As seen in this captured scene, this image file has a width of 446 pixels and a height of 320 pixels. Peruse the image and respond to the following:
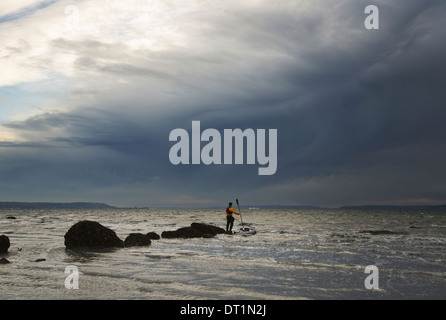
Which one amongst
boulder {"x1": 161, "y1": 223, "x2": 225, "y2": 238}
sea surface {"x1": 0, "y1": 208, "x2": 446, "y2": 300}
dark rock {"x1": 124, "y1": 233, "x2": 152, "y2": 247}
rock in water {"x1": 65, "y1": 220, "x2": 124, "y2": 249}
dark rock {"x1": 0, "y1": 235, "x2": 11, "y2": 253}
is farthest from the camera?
boulder {"x1": 161, "y1": 223, "x2": 225, "y2": 238}

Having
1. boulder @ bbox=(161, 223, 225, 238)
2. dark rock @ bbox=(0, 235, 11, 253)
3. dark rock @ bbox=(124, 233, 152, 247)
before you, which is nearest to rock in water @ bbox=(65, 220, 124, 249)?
dark rock @ bbox=(124, 233, 152, 247)

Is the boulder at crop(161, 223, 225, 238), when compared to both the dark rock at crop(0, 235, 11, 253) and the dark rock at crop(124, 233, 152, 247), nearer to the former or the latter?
the dark rock at crop(124, 233, 152, 247)

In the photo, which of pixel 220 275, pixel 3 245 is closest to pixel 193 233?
pixel 3 245

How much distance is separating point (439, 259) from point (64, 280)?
15.3 meters

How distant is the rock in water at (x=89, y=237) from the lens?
56.1 feet

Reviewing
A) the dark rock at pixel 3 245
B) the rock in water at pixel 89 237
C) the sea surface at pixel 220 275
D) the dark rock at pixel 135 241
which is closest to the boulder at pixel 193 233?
the dark rock at pixel 135 241

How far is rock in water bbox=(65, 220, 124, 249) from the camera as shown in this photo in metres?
17.1

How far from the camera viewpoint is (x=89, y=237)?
1733 centimetres

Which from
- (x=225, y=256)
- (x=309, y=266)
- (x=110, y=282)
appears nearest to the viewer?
(x=110, y=282)

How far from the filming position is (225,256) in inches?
585

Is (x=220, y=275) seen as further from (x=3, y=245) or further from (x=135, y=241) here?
(x=3, y=245)
